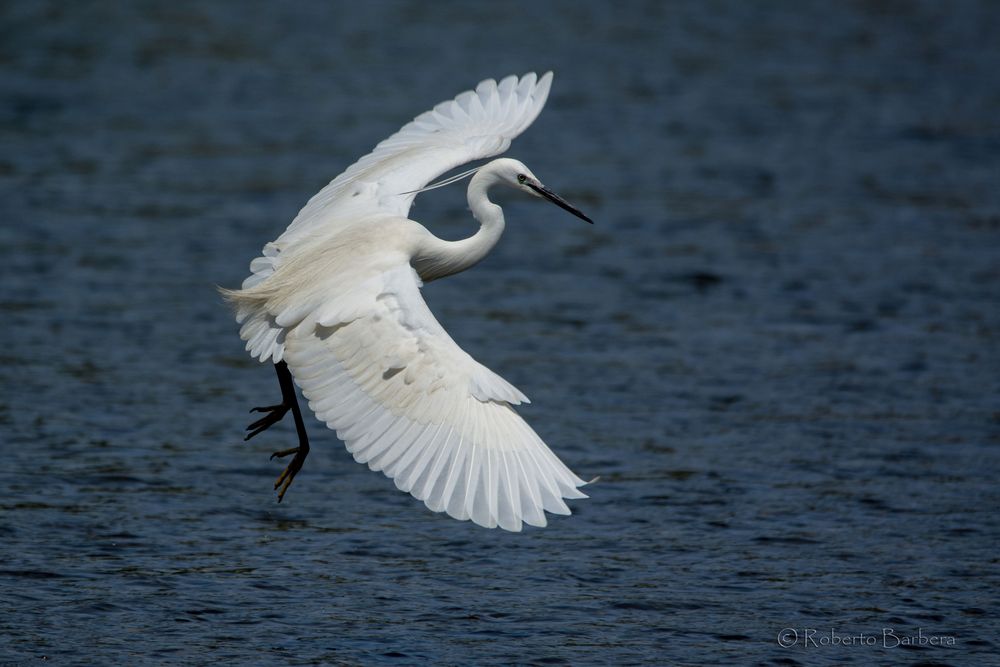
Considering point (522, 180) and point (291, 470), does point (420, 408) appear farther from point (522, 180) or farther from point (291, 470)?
point (291, 470)

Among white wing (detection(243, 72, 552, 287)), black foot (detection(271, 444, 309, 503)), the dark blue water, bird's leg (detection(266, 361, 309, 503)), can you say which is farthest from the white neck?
the dark blue water

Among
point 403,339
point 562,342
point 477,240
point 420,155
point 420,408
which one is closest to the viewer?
point 420,408

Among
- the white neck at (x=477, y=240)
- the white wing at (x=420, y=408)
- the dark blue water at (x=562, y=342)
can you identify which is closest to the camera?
the white wing at (x=420, y=408)

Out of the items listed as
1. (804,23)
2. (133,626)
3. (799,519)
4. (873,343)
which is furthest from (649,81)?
(133,626)

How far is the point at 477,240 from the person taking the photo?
26.4ft

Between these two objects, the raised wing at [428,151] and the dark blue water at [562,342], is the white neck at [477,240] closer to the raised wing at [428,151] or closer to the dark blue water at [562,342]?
the raised wing at [428,151]

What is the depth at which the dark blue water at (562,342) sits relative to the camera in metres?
7.82

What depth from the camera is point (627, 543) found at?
28.5 ft

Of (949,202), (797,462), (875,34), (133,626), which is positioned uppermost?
(875,34)

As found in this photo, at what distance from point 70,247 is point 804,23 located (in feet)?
42.8

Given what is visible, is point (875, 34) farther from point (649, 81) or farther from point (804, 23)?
point (649, 81)

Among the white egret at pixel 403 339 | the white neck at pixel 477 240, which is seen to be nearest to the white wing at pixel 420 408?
the white egret at pixel 403 339

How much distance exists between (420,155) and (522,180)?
87 centimetres

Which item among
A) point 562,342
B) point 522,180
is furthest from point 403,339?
point 562,342
